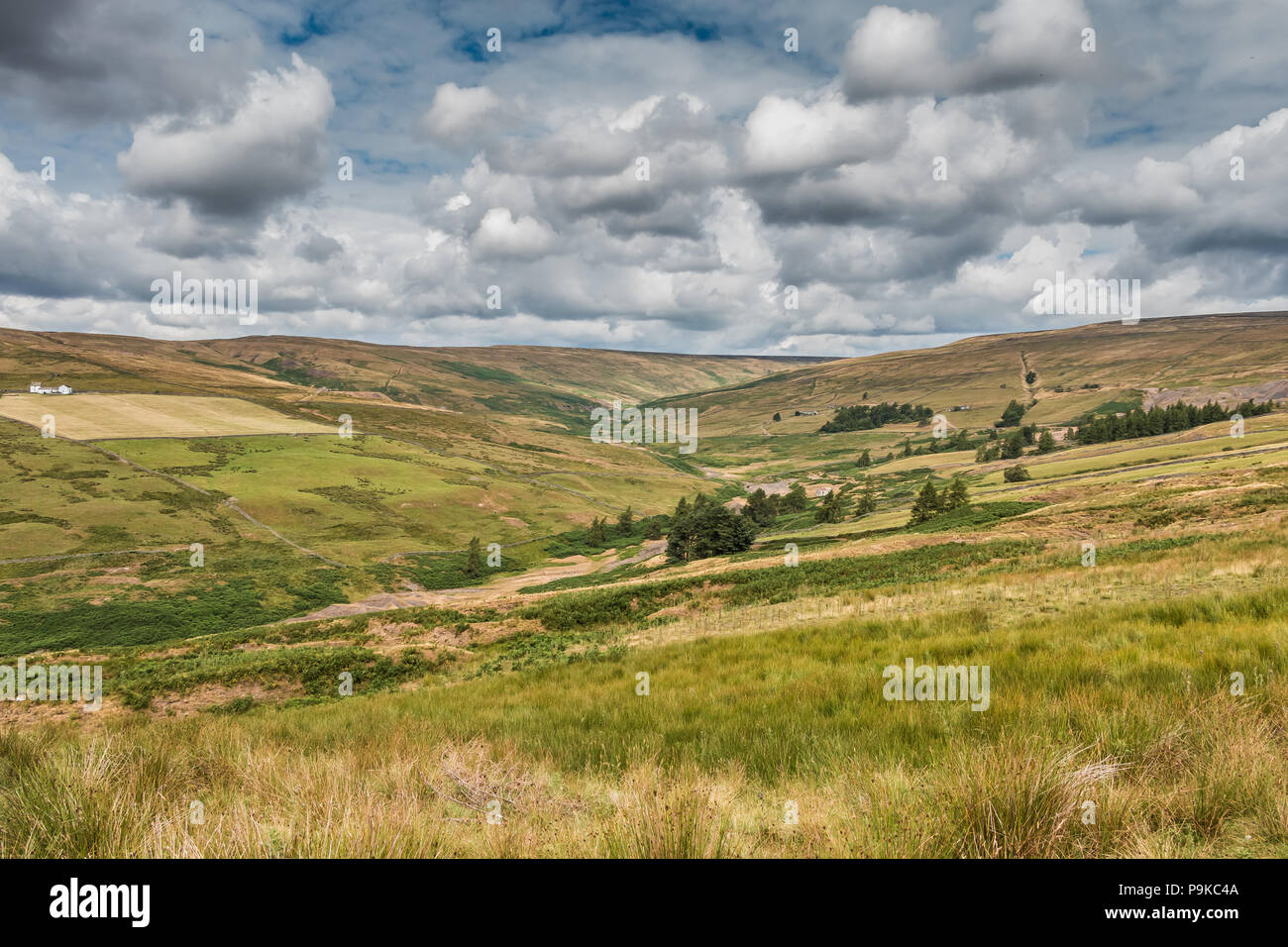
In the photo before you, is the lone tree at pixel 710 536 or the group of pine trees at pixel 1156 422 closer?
the lone tree at pixel 710 536

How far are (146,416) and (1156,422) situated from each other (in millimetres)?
228222

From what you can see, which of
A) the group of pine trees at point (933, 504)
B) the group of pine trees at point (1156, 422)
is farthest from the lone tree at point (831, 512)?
the group of pine trees at point (1156, 422)

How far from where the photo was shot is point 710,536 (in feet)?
212

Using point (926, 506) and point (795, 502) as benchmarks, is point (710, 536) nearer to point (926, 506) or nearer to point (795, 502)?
point (926, 506)

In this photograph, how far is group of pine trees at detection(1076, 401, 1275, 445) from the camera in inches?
4683

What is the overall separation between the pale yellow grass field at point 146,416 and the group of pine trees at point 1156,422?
610ft

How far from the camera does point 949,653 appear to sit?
9141 millimetres

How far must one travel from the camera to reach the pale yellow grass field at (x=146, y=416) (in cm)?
12162

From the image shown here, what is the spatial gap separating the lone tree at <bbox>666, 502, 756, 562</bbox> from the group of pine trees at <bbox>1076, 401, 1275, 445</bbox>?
336 feet

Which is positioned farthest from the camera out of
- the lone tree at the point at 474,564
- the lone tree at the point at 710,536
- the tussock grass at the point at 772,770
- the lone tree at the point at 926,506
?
the lone tree at the point at 474,564

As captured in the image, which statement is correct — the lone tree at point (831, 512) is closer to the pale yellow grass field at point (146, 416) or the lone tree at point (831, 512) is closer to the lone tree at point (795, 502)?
the lone tree at point (795, 502)

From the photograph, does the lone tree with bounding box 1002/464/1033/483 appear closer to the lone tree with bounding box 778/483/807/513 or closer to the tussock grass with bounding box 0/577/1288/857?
the lone tree with bounding box 778/483/807/513
